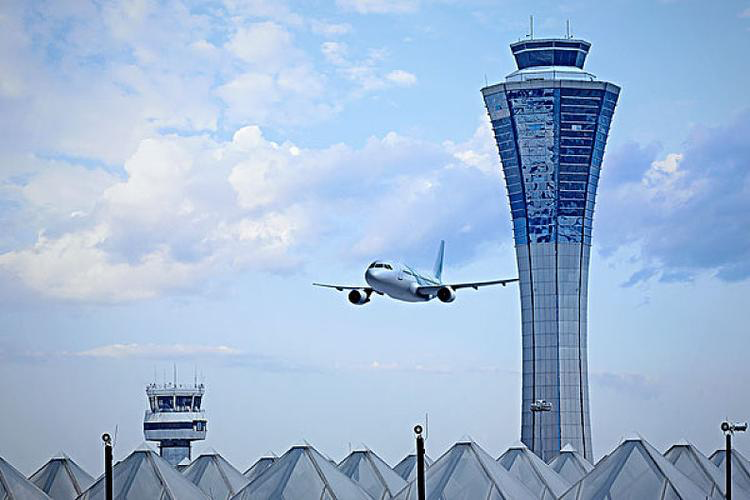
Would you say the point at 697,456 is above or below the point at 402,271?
below

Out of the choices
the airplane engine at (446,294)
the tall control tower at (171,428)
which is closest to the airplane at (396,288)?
the airplane engine at (446,294)

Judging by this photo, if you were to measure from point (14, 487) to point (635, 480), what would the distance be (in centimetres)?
3840

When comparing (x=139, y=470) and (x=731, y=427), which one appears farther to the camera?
(x=139, y=470)

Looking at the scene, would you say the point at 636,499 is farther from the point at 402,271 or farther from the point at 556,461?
the point at 556,461

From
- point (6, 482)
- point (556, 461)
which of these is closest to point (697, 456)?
point (556, 461)

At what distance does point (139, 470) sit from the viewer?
89812 mm

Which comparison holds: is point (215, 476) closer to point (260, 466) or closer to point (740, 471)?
point (260, 466)

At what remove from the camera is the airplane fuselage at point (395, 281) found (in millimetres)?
95531

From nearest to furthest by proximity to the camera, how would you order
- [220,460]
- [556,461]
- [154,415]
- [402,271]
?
[402,271], [220,460], [556,461], [154,415]

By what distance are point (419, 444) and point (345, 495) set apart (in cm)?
4015

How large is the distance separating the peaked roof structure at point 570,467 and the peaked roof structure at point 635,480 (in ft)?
83.3

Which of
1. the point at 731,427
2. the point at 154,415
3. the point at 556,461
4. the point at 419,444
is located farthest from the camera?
the point at 154,415

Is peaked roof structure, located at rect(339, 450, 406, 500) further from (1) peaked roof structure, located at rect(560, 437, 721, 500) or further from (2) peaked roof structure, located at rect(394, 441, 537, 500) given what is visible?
(1) peaked roof structure, located at rect(560, 437, 721, 500)

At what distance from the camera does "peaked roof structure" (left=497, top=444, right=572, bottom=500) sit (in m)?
101
